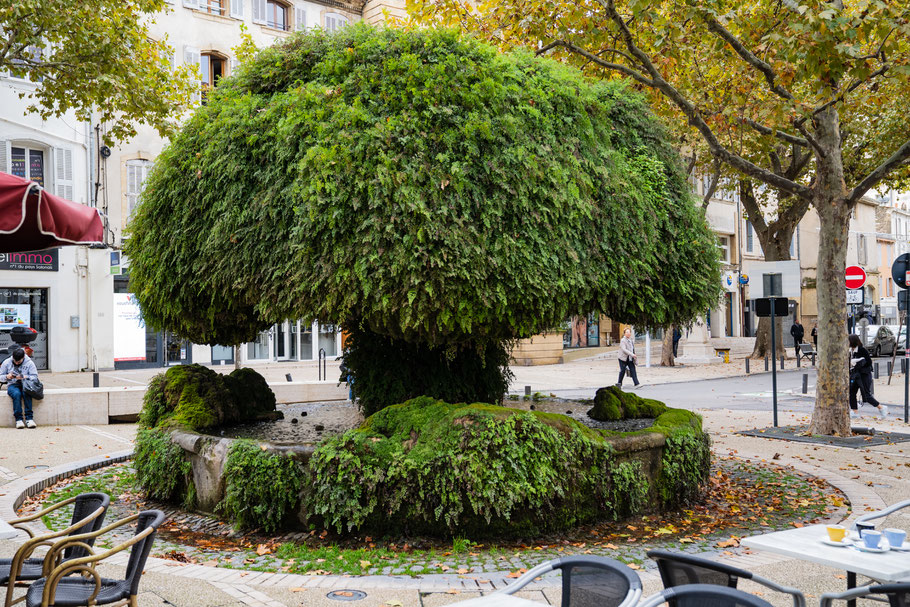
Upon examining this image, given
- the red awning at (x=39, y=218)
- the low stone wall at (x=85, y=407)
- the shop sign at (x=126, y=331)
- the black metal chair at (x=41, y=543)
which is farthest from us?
the shop sign at (x=126, y=331)

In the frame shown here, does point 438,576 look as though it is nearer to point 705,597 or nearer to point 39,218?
point 705,597

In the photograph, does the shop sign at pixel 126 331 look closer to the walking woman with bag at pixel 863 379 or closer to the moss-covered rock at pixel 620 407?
the moss-covered rock at pixel 620 407

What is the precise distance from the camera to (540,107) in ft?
25.5

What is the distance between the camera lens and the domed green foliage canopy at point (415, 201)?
696 centimetres

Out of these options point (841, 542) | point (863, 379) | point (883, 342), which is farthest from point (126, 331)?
point (883, 342)

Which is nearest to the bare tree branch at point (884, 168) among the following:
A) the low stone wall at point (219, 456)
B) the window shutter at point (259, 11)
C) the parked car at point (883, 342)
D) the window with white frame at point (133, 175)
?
the low stone wall at point (219, 456)

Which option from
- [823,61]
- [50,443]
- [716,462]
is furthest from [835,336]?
[50,443]

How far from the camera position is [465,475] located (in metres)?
6.49

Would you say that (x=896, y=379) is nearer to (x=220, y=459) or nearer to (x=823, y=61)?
(x=823, y=61)

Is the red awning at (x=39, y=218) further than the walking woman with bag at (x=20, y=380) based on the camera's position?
No

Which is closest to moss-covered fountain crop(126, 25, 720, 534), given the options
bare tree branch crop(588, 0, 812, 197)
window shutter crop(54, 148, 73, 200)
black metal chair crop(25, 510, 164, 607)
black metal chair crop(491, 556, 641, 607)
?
bare tree branch crop(588, 0, 812, 197)

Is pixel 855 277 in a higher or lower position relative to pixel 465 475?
higher

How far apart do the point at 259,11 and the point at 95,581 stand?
32265 mm

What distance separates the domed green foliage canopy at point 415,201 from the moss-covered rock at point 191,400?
0.98 m
